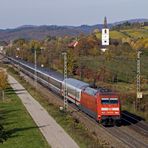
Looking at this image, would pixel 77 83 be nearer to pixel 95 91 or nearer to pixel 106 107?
pixel 95 91

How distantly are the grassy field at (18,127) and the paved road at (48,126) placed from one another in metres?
0.51

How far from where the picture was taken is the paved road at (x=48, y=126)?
3557 centimetres

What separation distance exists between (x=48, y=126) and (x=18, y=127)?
255 centimetres

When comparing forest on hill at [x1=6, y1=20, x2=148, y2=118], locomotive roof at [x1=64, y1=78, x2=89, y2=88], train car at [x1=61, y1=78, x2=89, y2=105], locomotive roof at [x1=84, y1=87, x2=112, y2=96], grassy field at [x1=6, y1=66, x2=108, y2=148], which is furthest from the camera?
forest on hill at [x1=6, y1=20, x2=148, y2=118]

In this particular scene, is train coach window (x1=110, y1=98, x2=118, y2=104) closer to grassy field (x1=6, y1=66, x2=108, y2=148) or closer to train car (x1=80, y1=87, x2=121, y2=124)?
train car (x1=80, y1=87, x2=121, y2=124)

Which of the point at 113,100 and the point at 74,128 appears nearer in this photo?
the point at 74,128

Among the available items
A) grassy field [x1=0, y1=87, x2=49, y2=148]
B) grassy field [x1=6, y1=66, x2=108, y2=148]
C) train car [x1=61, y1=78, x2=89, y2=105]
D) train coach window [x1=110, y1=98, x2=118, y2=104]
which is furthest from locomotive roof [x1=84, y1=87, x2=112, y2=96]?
grassy field [x1=0, y1=87, x2=49, y2=148]

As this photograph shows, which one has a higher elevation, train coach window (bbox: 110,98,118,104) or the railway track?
train coach window (bbox: 110,98,118,104)

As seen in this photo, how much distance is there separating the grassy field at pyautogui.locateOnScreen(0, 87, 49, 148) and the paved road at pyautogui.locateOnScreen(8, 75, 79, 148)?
511mm

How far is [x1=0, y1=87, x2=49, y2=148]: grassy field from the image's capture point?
117 ft

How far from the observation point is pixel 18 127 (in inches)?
1725

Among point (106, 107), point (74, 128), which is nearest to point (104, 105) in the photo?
point (106, 107)

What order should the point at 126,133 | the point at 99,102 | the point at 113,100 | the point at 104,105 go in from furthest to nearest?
the point at 113,100 → the point at 99,102 → the point at 104,105 → the point at 126,133

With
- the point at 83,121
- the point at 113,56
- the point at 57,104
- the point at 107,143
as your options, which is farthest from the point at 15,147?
the point at 113,56
